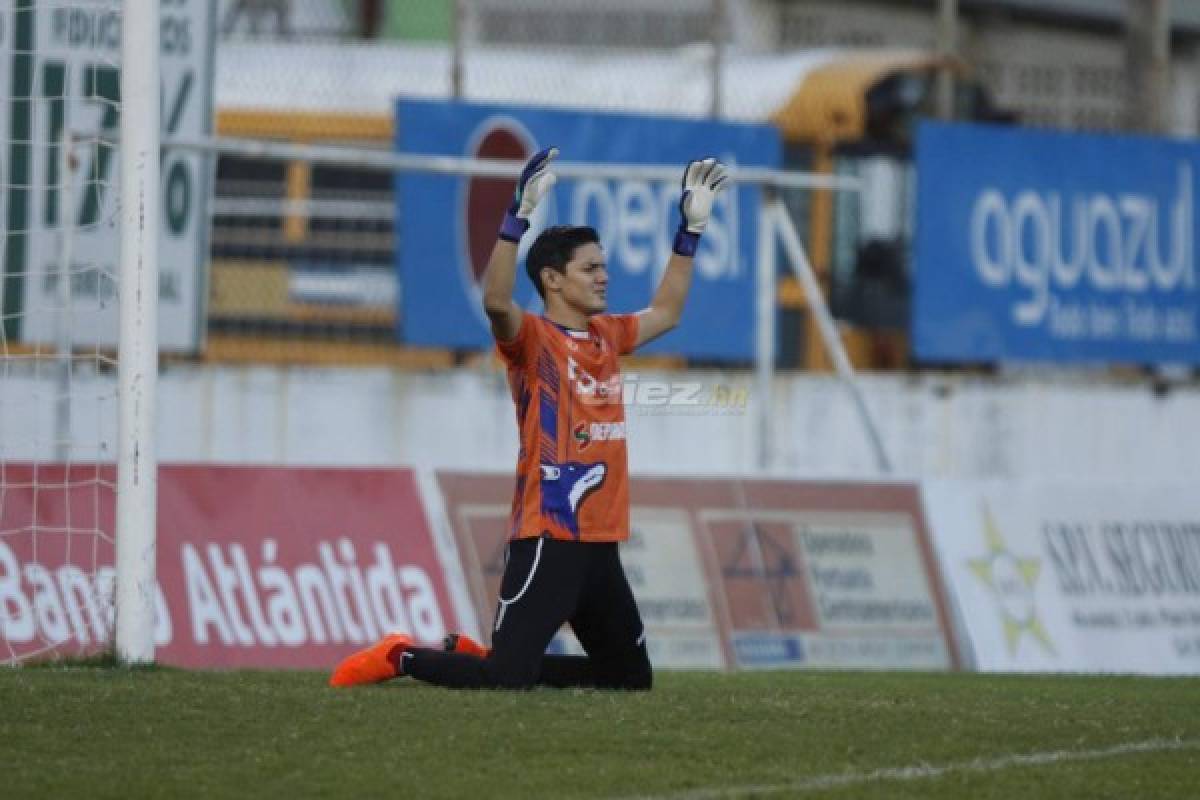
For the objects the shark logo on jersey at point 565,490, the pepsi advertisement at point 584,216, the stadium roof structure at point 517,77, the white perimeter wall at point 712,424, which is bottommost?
the white perimeter wall at point 712,424

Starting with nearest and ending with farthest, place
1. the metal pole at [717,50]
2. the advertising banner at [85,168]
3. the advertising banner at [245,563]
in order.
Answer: the advertising banner at [245,563] → the advertising banner at [85,168] → the metal pole at [717,50]

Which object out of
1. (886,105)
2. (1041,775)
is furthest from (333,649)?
(886,105)

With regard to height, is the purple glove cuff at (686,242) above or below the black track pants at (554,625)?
above

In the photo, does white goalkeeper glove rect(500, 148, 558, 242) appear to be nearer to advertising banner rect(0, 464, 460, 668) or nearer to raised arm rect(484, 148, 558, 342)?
raised arm rect(484, 148, 558, 342)

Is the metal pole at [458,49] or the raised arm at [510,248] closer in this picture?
the raised arm at [510,248]

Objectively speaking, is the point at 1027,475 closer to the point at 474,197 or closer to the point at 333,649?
the point at 474,197

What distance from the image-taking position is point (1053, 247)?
21672 mm

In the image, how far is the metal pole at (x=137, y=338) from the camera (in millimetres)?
11375

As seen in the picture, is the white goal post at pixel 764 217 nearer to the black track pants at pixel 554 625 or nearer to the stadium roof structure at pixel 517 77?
the stadium roof structure at pixel 517 77

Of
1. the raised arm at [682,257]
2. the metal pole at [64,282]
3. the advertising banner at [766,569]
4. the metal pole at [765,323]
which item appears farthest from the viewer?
the metal pole at [765,323]

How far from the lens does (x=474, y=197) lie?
1914cm

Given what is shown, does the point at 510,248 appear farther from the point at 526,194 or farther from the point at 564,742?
the point at 564,742

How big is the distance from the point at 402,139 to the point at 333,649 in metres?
5.12

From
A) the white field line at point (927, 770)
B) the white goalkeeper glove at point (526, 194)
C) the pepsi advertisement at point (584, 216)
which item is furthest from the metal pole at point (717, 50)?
the white field line at point (927, 770)
